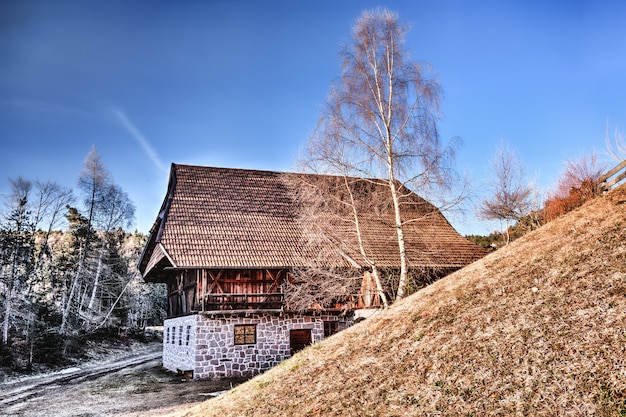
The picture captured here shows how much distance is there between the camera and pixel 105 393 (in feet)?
48.5

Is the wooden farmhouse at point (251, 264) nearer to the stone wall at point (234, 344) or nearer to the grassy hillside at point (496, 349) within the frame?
the stone wall at point (234, 344)

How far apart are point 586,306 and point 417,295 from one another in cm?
496

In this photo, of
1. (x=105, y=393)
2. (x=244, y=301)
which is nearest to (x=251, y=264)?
(x=244, y=301)

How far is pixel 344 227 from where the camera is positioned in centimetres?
1673

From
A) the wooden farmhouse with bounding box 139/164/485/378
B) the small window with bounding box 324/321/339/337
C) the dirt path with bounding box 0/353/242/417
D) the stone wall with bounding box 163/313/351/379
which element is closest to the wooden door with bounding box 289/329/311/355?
the wooden farmhouse with bounding box 139/164/485/378

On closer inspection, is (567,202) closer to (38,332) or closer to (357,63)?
(357,63)

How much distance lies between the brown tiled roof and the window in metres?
2.35

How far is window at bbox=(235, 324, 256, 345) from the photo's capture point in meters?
17.2

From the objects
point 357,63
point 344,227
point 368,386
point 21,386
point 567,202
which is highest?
point 357,63

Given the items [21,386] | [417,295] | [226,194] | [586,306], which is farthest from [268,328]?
[586,306]

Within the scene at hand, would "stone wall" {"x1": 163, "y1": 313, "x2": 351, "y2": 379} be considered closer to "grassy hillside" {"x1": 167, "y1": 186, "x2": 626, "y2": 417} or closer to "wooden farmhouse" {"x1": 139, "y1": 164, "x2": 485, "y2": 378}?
"wooden farmhouse" {"x1": 139, "y1": 164, "x2": 485, "y2": 378}

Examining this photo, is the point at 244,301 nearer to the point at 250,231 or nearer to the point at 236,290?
the point at 236,290

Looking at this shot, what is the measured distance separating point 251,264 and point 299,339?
3524mm

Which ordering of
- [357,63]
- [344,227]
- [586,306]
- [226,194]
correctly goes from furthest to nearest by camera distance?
[226,194]
[344,227]
[357,63]
[586,306]
